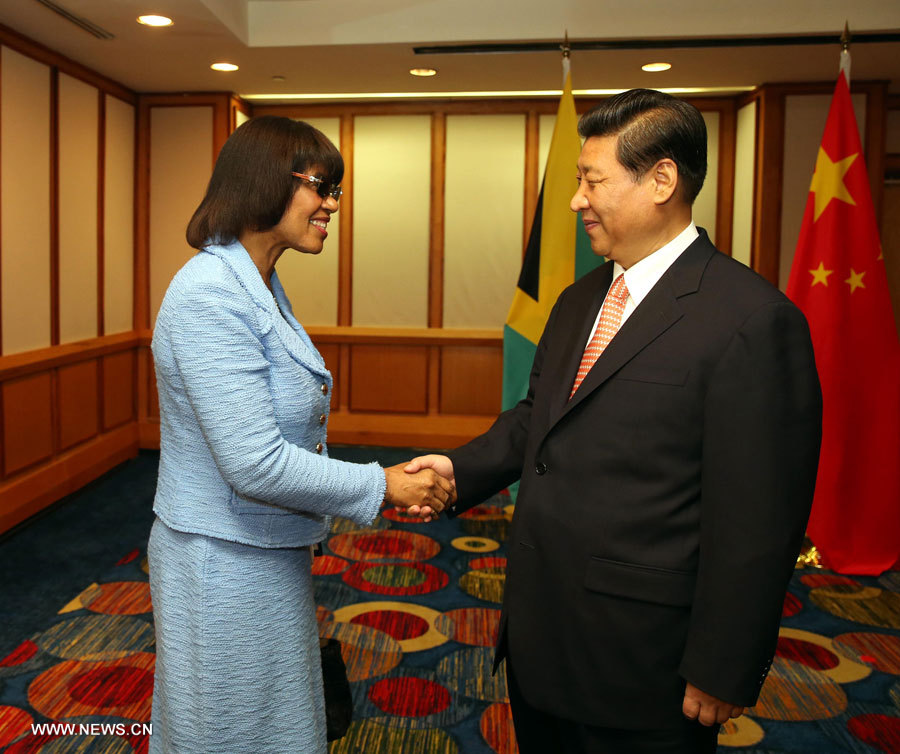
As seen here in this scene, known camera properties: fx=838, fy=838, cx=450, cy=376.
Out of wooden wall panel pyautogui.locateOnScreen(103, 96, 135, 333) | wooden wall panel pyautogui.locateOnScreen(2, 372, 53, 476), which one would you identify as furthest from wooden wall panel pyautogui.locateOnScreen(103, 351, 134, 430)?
wooden wall panel pyautogui.locateOnScreen(2, 372, 53, 476)

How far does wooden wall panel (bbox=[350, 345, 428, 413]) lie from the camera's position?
6.66 metres

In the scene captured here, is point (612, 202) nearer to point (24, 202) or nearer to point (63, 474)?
point (24, 202)

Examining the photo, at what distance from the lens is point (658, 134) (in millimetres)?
1599

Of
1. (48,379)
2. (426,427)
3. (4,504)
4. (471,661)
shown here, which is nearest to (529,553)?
(471,661)

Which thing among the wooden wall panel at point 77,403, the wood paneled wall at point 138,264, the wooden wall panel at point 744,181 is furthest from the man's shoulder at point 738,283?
the wooden wall panel at point 744,181

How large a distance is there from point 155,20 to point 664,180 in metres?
3.68

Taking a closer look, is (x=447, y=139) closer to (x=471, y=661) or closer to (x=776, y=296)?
(x=471, y=661)

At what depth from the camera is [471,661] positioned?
314cm

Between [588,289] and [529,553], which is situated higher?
[588,289]

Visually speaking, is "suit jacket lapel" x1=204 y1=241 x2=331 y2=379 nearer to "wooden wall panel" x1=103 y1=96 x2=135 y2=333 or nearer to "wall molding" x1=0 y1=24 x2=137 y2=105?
"wall molding" x1=0 y1=24 x2=137 y2=105

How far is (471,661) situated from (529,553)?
1.65m

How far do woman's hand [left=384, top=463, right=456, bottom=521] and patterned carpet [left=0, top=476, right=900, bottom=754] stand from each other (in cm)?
95

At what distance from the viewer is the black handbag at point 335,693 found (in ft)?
6.87

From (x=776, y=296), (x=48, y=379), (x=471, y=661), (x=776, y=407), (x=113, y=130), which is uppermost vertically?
(x=113, y=130)
